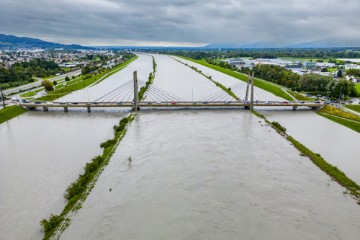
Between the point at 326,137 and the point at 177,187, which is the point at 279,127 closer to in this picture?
the point at 326,137

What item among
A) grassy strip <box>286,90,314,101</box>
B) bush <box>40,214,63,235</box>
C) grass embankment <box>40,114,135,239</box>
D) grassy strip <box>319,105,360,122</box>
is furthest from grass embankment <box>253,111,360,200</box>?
grassy strip <box>286,90,314,101</box>

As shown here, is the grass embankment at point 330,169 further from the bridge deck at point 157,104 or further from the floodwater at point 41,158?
the floodwater at point 41,158

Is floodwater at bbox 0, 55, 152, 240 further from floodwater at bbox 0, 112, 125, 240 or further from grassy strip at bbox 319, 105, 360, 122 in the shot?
grassy strip at bbox 319, 105, 360, 122

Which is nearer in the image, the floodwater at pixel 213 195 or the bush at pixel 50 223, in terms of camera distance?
the bush at pixel 50 223

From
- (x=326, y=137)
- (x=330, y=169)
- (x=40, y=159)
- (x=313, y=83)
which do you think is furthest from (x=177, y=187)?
(x=313, y=83)

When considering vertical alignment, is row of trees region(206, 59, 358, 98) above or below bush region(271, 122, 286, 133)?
above

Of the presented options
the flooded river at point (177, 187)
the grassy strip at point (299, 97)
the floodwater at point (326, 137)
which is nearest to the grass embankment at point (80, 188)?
the flooded river at point (177, 187)
